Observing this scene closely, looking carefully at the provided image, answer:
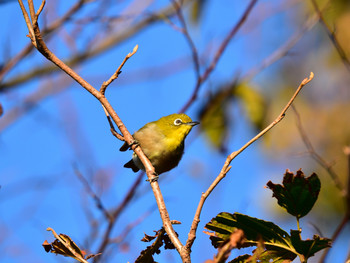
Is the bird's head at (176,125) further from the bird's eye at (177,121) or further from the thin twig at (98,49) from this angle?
the thin twig at (98,49)

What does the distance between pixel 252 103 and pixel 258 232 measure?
2.73 meters

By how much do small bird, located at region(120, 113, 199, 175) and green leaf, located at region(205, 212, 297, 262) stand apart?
10.0ft

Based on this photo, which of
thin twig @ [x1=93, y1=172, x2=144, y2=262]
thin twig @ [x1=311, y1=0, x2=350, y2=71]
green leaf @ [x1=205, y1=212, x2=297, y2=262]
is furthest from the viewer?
thin twig @ [x1=93, y1=172, x2=144, y2=262]

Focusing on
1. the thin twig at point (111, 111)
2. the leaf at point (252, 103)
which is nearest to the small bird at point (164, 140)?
the leaf at point (252, 103)

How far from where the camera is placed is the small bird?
190 inches

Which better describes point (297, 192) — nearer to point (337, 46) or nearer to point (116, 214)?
point (337, 46)

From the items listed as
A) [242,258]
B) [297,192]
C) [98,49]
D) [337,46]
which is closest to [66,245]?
[242,258]

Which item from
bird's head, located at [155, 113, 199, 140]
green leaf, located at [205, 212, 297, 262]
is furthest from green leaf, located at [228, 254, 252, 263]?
bird's head, located at [155, 113, 199, 140]

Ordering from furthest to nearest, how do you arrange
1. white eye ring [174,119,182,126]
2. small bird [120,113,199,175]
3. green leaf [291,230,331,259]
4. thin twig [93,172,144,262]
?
white eye ring [174,119,182,126] → small bird [120,113,199,175] → thin twig [93,172,144,262] → green leaf [291,230,331,259]

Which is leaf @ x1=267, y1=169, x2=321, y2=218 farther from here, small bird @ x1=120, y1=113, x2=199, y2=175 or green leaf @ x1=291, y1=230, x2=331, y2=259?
small bird @ x1=120, y1=113, x2=199, y2=175

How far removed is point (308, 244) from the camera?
155 cm

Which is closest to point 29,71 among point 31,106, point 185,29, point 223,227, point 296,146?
point 31,106

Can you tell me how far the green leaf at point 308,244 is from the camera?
1515 mm

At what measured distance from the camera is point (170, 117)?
5.27 meters
